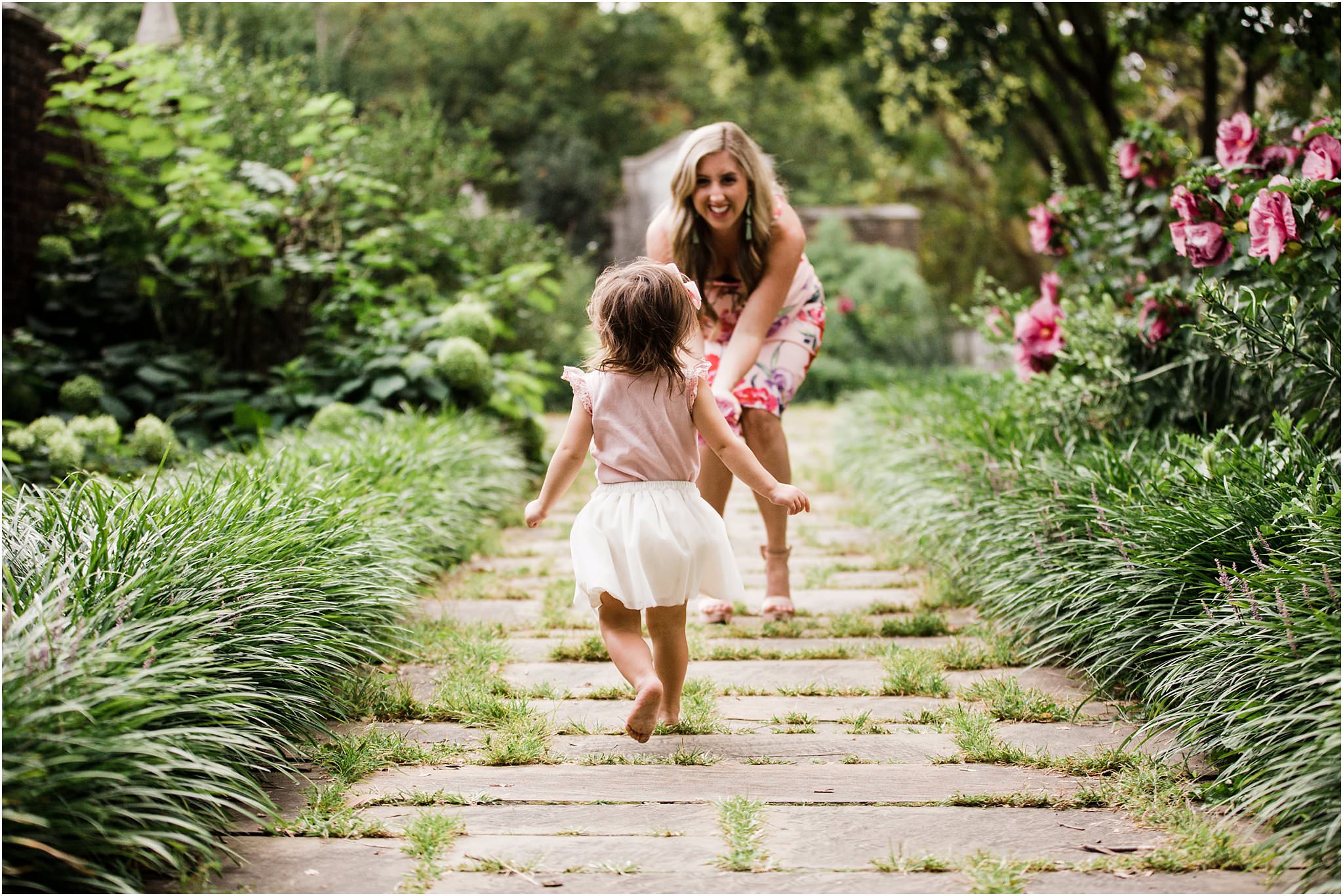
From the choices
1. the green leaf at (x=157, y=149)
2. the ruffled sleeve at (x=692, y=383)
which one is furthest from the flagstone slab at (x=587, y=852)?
the green leaf at (x=157, y=149)

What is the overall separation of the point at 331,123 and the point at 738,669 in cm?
444

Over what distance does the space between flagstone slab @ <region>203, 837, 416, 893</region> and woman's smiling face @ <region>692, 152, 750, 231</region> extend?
212cm

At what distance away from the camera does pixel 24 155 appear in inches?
215

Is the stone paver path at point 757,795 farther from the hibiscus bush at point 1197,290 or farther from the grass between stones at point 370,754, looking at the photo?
the hibiscus bush at point 1197,290

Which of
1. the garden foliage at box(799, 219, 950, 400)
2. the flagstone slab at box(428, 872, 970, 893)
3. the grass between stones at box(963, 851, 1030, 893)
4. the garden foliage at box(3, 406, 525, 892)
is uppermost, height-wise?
the garden foliage at box(3, 406, 525, 892)

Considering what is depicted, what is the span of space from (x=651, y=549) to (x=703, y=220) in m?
1.47

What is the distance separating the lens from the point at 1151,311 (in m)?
3.73

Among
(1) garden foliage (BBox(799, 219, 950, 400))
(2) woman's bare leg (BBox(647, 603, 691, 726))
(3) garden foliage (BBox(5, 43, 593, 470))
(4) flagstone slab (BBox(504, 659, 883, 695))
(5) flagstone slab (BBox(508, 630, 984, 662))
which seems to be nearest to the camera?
(2) woman's bare leg (BBox(647, 603, 691, 726))

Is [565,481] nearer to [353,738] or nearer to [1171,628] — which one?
[353,738]

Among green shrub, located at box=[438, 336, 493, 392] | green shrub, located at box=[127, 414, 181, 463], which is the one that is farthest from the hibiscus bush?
green shrub, located at box=[127, 414, 181, 463]

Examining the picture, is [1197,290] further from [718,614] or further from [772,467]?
[718,614]

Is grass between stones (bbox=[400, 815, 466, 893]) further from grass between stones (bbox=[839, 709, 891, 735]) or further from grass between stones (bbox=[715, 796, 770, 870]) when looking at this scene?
grass between stones (bbox=[839, 709, 891, 735])

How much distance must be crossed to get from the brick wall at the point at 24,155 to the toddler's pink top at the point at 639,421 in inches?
174

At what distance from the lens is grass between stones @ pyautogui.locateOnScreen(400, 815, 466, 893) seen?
5.56 ft
